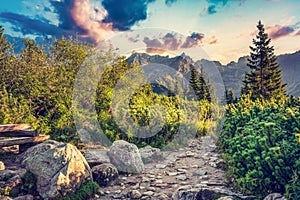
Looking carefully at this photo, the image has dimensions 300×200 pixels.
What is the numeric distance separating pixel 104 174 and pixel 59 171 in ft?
6.00

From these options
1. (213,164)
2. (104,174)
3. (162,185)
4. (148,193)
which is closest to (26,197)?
(104,174)

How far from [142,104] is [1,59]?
848cm

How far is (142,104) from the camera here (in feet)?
52.3

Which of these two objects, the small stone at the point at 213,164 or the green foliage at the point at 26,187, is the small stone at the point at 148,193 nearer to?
the green foliage at the point at 26,187

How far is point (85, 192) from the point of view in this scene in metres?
7.09

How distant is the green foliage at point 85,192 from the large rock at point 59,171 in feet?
0.37

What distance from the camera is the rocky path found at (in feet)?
25.0

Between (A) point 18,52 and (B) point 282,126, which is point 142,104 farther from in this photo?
(B) point 282,126

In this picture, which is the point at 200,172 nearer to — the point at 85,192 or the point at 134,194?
the point at 134,194

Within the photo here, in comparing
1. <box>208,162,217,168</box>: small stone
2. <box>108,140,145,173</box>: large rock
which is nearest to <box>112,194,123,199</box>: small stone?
<box>108,140,145,173</box>: large rock

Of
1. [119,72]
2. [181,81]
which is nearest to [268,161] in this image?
[119,72]

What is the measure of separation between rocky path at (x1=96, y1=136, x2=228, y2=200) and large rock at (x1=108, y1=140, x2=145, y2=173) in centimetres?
35

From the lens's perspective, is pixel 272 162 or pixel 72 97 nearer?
pixel 272 162

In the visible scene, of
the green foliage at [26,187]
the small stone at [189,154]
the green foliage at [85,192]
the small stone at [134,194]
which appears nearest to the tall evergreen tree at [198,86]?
the small stone at [189,154]
